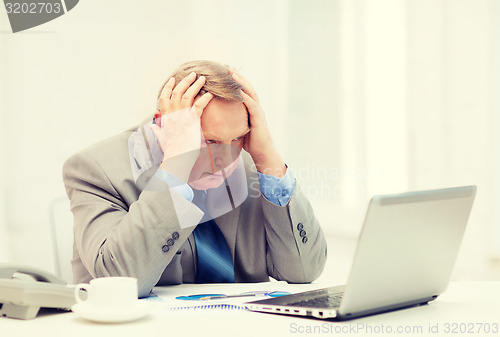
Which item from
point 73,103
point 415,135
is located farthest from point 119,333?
point 73,103

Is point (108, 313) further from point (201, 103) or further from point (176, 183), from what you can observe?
point (201, 103)

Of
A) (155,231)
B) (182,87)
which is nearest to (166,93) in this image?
(182,87)

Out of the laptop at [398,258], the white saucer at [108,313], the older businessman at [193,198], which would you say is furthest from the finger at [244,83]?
the white saucer at [108,313]

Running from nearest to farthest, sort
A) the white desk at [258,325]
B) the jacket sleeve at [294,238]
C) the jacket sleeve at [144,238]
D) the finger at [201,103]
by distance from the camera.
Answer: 1. the white desk at [258,325]
2. the jacket sleeve at [144,238]
3. the finger at [201,103]
4. the jacket sleeve at [294,238]

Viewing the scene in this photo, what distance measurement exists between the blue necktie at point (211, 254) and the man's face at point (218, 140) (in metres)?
0.08

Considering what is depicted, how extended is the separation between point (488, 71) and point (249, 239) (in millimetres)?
1013

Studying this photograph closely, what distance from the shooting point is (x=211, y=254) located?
1494mm

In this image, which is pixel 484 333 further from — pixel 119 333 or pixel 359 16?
pixel 359 16

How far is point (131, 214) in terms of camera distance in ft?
4.18

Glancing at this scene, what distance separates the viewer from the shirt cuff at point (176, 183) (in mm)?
1310

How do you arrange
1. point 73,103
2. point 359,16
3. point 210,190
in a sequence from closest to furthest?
point 210,190, point 359,16, point 73,103

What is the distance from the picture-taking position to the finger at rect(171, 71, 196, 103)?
4.57ft

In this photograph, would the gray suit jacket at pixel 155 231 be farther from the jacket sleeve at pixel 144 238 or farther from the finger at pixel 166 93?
the finger at pixel 166 93

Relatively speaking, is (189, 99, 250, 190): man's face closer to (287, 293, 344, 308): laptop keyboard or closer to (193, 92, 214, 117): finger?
(193, 92, 214, 117): finger
